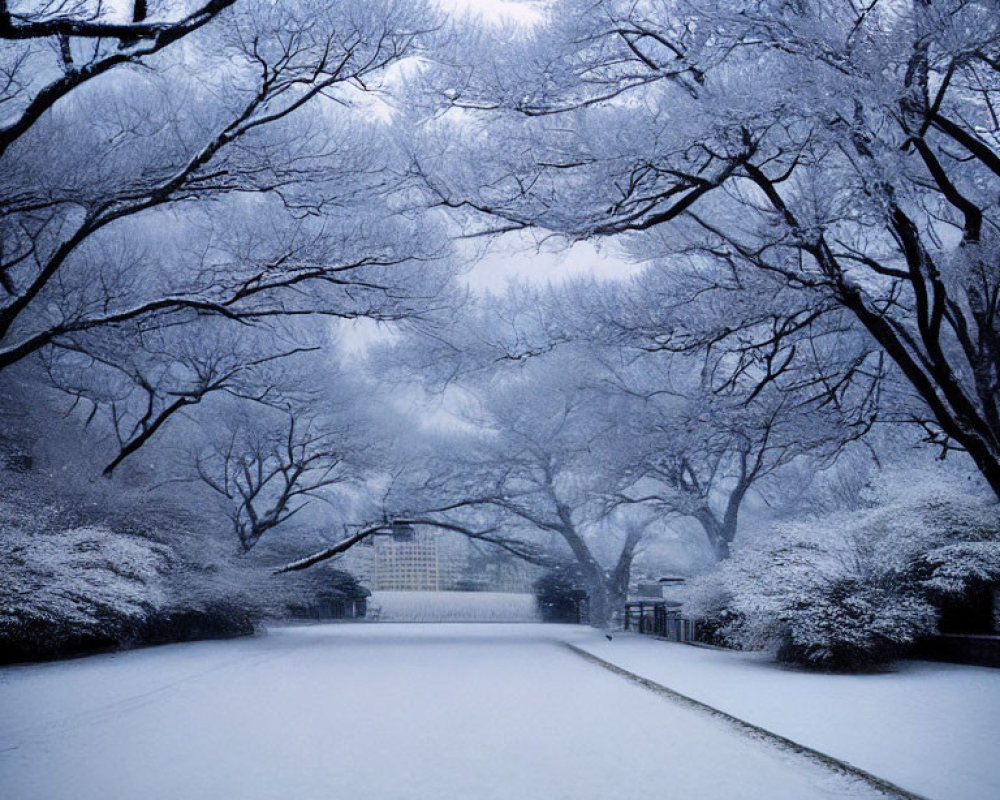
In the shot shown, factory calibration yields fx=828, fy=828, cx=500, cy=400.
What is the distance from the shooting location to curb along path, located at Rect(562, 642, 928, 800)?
160 inches

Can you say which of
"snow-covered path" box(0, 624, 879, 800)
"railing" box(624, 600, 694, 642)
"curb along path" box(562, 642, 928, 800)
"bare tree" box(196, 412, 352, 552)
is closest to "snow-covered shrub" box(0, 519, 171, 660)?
"snow-covered path" box(0, 624, 879, 800)

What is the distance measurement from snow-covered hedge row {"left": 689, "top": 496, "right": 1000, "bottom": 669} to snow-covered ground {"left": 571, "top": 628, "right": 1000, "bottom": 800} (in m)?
0.47

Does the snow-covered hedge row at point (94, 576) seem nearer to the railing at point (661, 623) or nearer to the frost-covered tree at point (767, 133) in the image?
the frost-covered tree at point (767, 133)

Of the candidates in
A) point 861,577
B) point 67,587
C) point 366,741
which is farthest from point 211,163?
point 861,577

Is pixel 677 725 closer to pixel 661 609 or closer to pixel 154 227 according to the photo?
pixel 661 609

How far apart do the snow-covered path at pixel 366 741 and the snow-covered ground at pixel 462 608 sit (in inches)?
943

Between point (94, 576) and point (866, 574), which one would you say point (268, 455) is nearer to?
point (94, 576)

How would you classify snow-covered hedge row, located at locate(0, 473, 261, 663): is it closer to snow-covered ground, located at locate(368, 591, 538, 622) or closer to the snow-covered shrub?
the snow-covered shrub

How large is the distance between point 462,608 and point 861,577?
2573 centimetres

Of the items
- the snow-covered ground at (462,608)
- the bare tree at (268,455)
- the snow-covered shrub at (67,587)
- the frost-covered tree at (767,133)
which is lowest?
the snow-covered ground at (462,608)

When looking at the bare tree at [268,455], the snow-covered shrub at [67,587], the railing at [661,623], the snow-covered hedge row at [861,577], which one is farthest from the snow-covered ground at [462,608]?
the snow-covered shrub at [67,587]

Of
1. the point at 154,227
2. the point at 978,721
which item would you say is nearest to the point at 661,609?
the point at 978,721

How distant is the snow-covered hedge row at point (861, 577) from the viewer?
32.0 ft

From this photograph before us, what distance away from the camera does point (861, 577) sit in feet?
34.3
